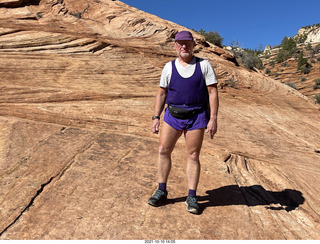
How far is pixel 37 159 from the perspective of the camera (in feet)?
13.6

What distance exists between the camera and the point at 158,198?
3383 mm

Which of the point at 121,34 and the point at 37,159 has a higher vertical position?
the point at 121,34

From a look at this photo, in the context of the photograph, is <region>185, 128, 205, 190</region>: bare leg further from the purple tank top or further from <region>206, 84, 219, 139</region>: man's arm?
the purple tank top

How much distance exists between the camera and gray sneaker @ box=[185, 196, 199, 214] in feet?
10.8

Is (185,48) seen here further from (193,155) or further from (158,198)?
(158,198)

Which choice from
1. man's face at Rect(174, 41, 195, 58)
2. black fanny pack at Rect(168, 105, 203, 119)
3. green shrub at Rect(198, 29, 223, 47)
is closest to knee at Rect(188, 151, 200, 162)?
black fanny pack at Rect(168, 105, 203, 119)

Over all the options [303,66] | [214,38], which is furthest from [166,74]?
[303,66]

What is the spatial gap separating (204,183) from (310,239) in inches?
58.6

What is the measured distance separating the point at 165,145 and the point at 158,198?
0.61m

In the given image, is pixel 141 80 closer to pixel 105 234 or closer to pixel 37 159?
pixel 37 159

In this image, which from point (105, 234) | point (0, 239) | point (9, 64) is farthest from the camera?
point (9, 64)

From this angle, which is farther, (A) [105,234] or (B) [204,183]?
(B) [204,183]

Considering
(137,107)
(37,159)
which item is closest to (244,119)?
(137,107)

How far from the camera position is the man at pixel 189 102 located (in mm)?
3254
